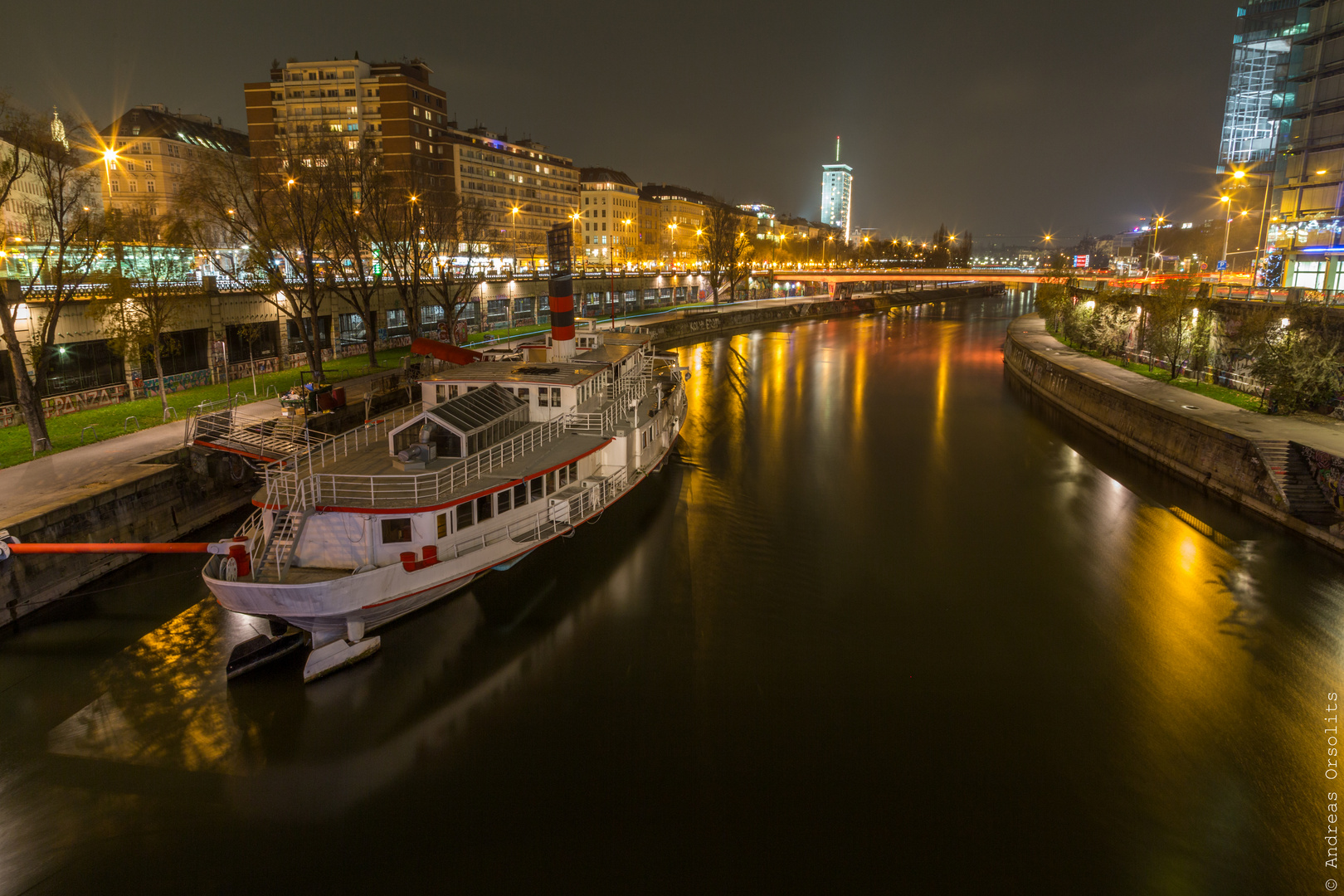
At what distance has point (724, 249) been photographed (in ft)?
300

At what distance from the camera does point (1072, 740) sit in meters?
12.1

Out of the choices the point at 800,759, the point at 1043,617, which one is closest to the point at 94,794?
the point at 800,759

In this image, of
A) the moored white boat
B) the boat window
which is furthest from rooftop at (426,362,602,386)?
the boat window

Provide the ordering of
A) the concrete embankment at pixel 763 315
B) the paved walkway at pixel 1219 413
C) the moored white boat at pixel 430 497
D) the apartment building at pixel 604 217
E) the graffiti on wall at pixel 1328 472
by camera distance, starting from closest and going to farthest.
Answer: the moored white boat at pixel 430 497, the graffiti on wall at pixel 1328 472, the paved walkway at pixel 1219 413, the concrete embankment at pixel 763 315, the apartment building at pixel 604 217

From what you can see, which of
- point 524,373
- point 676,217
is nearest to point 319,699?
point 524,373

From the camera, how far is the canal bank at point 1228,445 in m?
20.4

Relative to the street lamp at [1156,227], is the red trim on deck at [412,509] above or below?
below

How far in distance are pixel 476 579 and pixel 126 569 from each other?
28.6 feet

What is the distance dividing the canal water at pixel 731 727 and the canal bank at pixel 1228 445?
1.39 meters

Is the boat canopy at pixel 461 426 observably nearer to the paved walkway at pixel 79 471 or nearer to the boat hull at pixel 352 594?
the boat hull at pixel 352 594

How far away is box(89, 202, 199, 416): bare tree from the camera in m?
23.5

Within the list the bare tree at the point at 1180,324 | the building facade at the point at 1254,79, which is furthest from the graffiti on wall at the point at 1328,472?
the building facade at the point at 1254,79

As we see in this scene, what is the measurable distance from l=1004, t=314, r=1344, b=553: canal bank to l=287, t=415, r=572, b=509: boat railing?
22769 mm

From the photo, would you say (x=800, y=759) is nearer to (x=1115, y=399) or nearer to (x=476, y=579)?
(x=476, y=579)
